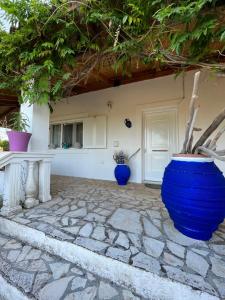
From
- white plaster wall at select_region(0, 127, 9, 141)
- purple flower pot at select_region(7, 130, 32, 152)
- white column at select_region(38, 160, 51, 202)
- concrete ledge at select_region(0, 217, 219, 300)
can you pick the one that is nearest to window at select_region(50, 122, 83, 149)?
white plaster wall at select_region(0, 127, 9, 141)

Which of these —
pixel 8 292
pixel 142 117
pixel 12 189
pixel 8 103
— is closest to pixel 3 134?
pixel 12 189

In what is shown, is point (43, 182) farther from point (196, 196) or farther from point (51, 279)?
point (196, 196)

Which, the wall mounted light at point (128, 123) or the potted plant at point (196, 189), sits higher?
the wall mounted light at point (128, 123)

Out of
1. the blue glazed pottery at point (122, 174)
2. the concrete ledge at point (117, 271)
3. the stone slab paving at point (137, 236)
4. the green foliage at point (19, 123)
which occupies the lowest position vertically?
the concrete ledge at point (117, 271)

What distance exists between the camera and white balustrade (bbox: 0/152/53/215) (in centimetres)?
252

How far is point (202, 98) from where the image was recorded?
3.98m

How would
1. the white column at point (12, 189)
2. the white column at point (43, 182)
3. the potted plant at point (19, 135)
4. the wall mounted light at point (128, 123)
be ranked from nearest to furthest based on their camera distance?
the white column at point (12, 189)
the potted plant at point (19, 135)
the white column at point (43, 182)
the wall mounted light at point (128, 123)

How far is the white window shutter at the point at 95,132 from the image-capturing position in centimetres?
526

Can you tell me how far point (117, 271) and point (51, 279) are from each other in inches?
22.2

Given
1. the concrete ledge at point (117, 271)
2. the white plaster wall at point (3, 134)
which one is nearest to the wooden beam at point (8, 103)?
the white plaster wall at point (3, 134)

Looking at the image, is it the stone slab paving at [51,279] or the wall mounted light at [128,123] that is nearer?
the stone slab paving at [51,279]

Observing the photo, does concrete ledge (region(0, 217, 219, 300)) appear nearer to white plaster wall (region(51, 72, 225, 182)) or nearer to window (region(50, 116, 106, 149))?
white plaster wall (region(51, 72, 225, 182))

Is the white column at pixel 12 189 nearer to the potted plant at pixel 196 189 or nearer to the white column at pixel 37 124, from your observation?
the white column at pixel 37 124

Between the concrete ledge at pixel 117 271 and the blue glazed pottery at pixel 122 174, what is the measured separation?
261 centimetres
